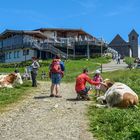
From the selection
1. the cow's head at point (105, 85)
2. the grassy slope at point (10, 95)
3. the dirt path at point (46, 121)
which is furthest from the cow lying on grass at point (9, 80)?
the dirt path at point (46, 121)

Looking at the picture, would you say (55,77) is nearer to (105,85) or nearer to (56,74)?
(56,74)

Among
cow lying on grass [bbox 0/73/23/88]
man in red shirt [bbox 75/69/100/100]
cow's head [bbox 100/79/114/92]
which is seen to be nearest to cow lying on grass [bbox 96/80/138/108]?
man in red shirt [bbox 75/69/100/100]

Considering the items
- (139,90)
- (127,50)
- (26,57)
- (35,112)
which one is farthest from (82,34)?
(35,112)

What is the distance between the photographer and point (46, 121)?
17.0 m

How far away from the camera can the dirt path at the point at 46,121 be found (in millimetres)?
14833

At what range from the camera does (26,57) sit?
9112 cm

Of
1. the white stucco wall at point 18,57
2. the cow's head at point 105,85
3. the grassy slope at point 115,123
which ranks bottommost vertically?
the grassy slope at point 115,123

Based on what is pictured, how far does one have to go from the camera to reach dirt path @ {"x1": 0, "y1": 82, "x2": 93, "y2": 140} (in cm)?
1483

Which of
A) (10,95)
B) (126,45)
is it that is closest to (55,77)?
(10,95)

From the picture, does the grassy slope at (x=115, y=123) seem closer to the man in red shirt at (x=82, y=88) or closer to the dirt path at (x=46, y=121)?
the dirt path at (x=46, y=121)

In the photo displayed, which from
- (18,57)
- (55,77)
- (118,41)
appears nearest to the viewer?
(55,77)

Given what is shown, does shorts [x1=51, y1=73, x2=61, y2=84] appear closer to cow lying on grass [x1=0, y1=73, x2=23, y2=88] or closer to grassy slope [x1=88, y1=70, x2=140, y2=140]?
grassy slope [x1=88, y1=70, x2=140, y2=140]

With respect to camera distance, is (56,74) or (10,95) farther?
(10,95)

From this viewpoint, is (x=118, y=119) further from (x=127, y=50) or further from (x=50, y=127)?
(x=127, y=50)
